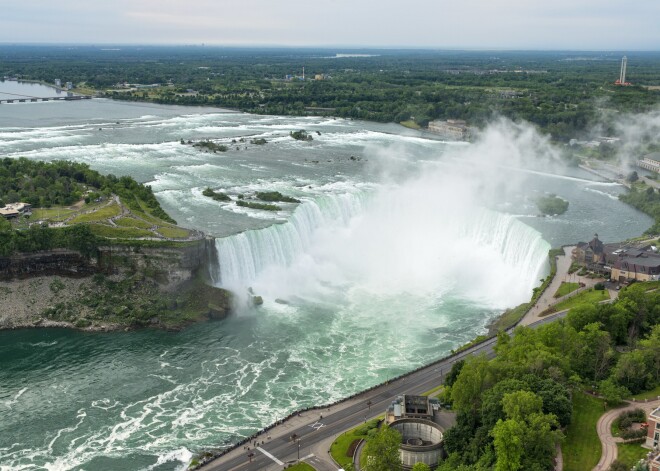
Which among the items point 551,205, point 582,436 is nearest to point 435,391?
point 582,436

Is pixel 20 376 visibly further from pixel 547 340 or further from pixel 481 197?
pixel 481 197

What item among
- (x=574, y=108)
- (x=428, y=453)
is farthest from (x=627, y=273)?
(x=574, y=108)

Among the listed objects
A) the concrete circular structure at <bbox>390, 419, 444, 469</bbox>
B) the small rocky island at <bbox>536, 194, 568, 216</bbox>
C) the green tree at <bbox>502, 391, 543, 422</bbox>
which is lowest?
the concrete circular structure at <bbox>390, 419, 444, 469</bbox>

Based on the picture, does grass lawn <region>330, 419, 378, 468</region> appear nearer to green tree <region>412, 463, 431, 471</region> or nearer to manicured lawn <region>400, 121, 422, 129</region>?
green tree <region>412, 463, 431, 471</region>

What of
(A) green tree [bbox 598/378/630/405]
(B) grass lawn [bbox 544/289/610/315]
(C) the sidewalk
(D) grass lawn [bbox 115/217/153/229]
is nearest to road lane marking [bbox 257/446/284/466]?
(A) green tree [bbox 598/378/630/405]

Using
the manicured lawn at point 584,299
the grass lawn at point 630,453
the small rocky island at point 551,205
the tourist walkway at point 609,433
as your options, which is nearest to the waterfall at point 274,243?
the small rocky island at point 551,205

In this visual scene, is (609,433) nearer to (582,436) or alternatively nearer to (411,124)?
(582,436)

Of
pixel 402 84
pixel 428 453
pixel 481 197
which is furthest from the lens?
pixel 402 84

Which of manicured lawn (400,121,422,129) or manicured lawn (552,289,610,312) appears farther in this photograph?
manicured lawn (400,121,422,129)
